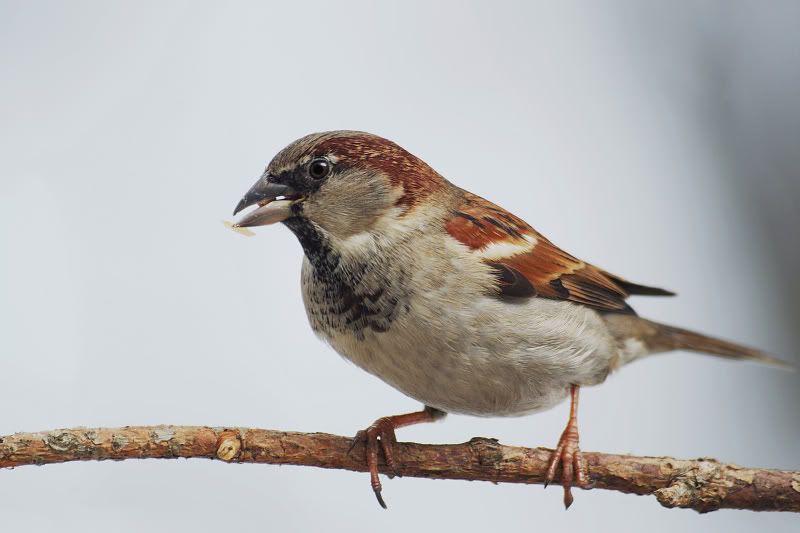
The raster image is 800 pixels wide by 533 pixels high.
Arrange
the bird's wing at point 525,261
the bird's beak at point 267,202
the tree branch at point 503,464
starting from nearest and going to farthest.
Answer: the tree branch at point 503,464, the bird's beak at point 267,202, the bird's wing at point 525,261

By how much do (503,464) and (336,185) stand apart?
38.0 inches

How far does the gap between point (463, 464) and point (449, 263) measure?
60cm

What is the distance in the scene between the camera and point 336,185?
2.79 m

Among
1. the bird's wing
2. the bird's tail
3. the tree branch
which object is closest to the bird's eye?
the bird's wing

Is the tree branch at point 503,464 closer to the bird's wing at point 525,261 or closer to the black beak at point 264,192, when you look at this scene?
the bird's wing at point 525,261

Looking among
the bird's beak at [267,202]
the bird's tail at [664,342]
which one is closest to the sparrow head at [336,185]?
the bird's beak at [267,202]

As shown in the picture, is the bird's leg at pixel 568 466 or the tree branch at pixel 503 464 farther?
the bird's leg at pixel 568 466

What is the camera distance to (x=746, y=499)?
279 centimetres

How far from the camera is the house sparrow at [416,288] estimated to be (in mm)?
2742

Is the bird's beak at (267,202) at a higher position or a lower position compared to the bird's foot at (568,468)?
higher

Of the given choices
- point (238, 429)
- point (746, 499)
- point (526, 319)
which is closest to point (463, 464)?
point (526, 319)

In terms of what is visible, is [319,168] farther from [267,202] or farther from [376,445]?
[376,445]

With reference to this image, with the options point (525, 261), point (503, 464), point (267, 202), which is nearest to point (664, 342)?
point (525, 261)

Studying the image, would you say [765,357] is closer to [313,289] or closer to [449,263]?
[449,263]
